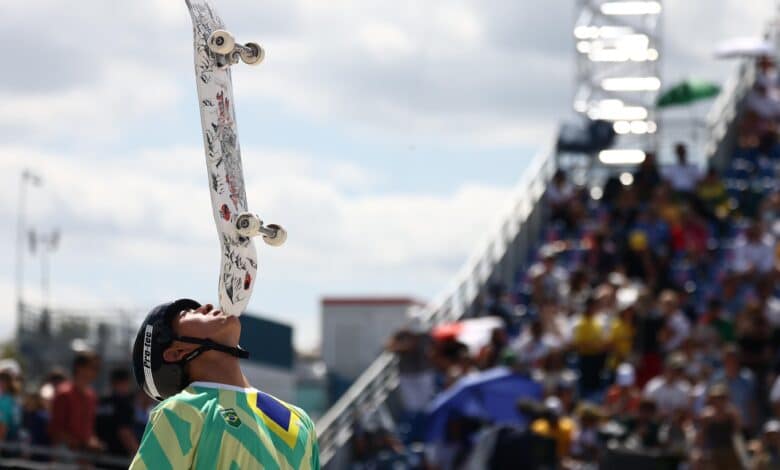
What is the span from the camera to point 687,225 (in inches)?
735

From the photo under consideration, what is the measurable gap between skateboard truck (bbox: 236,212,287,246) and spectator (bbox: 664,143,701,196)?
1536 cm

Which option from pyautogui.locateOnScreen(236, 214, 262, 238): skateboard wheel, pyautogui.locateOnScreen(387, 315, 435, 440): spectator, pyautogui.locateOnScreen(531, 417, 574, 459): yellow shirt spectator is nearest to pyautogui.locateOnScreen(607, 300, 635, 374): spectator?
pyautogui.locateOnScreen(531, 417, 574, 459): yellow shirt spectator

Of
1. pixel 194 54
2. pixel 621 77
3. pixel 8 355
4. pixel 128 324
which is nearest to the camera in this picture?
pixel 194 54

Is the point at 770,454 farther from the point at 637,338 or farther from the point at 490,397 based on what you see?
the point at 637,338

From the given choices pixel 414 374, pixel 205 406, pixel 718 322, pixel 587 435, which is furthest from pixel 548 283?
pixel 205 406

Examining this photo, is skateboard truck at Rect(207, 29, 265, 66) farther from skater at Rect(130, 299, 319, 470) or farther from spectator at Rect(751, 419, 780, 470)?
spectator at Rect(751, 419, 780, 470)

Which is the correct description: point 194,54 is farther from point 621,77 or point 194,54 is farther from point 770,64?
point 621,77

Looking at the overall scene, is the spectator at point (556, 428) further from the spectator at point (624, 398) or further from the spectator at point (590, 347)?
the spectator at point (590, 347)

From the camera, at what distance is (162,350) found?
4957mm

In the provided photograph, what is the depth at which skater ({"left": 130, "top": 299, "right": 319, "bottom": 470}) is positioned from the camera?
4738 millimetres

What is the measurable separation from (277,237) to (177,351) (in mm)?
492

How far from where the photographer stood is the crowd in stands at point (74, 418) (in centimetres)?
1157

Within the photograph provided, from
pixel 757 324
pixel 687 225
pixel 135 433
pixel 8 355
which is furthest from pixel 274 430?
pixel 8 355

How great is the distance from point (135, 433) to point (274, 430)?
758cm
